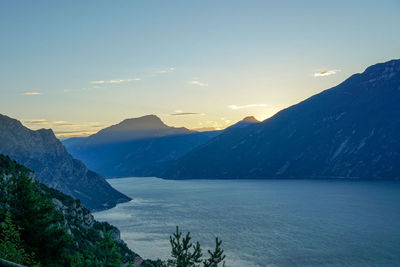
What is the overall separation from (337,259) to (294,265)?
52.4ft

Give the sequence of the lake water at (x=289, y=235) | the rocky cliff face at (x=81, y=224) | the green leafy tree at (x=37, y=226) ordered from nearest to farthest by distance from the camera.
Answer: the green leafy tree at (x=37, y=226) < the rocky cliff face at (x=81, y=224) < the lake water at (x=289, y=235)

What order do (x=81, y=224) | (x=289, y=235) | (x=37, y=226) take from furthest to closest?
(x=289, y=235) < (x=81, y=224) < (x=37, y=226)

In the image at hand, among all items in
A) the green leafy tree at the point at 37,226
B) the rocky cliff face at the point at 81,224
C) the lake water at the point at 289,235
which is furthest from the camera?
the lake water at the point at 289,235

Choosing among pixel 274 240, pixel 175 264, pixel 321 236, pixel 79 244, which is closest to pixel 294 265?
pixel 274 240

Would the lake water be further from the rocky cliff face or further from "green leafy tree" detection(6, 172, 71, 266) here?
"green leafy tree" detection(6, 172, 71, 266)

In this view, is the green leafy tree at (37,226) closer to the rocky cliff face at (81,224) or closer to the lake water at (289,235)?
the rocky cliff face at (81,224)

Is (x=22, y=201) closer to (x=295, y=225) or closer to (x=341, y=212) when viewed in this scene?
(x=295, y=225)

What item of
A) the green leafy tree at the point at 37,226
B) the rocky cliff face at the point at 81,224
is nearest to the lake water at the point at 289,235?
the rocky cliff face at the point at 81,224

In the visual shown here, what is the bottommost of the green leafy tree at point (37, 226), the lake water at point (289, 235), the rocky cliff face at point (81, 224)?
the lake water at point (289, 235)

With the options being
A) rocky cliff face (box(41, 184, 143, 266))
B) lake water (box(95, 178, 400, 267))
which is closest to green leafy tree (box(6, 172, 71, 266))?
rocky cliff face (box(41, 184, 143, 266))

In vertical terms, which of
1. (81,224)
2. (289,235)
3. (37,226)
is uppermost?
(37,226)

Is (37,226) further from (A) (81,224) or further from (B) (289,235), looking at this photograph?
(B) (289,235)

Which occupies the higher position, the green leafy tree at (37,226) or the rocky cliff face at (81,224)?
the green leafy tree at (37,226)

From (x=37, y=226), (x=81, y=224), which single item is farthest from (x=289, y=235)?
(x=37, y=226)
